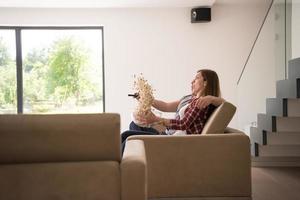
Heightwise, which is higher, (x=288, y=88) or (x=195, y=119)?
(x=288, y=88)

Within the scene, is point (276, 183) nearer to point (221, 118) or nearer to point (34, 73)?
point (221, 118)

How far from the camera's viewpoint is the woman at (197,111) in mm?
2986

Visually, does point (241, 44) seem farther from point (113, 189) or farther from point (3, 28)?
point (113, 189)

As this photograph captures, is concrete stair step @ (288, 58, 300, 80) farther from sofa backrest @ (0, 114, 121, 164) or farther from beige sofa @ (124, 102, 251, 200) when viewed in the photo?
sofa backrest @ (0, 114, 121, 164)

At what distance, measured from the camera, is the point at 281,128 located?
12.3ft

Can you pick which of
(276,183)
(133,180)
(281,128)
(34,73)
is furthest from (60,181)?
(34,73)

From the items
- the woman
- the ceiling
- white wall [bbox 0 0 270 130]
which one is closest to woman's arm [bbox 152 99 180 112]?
the woman

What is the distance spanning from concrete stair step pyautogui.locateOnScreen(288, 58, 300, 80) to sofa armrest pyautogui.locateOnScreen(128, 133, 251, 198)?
111cm

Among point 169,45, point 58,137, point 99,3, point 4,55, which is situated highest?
point 99,3

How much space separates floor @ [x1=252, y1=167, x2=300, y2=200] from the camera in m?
3.02

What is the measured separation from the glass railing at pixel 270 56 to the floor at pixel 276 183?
66cm

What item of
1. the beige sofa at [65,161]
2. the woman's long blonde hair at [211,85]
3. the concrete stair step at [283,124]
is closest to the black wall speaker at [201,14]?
the concrete stair step at [283,124]

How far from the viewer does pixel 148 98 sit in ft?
11.4

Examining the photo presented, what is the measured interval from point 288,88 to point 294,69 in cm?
20
